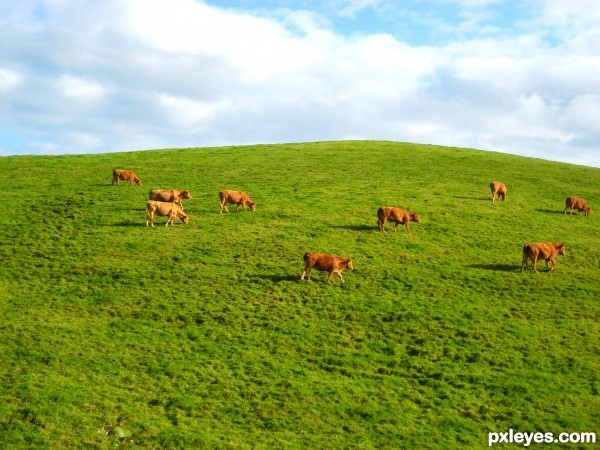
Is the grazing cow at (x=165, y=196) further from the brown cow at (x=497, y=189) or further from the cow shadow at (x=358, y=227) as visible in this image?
the brown cow at (x=497, y=189)

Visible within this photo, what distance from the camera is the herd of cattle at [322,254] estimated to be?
28.3m

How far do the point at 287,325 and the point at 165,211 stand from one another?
14.3 m

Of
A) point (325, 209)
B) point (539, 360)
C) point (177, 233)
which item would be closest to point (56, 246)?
point (177, 233)

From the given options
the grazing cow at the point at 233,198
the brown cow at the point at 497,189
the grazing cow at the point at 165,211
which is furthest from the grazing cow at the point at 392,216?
the brown cow at the point at 497,189

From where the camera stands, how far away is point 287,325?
79.6 feet

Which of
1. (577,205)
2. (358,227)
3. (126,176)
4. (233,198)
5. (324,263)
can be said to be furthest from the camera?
(126,176)

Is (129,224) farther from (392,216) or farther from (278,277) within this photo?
(392,216)

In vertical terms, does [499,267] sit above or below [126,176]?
below

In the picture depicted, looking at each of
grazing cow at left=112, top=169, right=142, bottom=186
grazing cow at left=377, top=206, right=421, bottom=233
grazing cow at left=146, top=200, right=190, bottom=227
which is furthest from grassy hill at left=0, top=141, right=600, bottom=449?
grazing cow at left=112, top=169, right=142, bottom=186

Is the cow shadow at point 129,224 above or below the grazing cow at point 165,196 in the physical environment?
→ below

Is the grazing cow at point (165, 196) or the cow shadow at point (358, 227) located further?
the grazing cow at point (165, 196)

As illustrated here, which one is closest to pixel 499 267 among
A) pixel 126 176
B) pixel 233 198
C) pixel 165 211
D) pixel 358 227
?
pixel 358 227

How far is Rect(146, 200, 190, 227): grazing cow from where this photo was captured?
35.5 meters

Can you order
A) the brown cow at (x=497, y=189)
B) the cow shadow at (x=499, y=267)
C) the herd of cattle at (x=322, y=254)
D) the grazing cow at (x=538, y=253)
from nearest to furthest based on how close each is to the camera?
the herd of cattle at (x=322, y=254)
the cow shadow at (x=499, y=267)
the grazing cow at (x=538, y=253)
the brown cow at (x=497, y=189)
